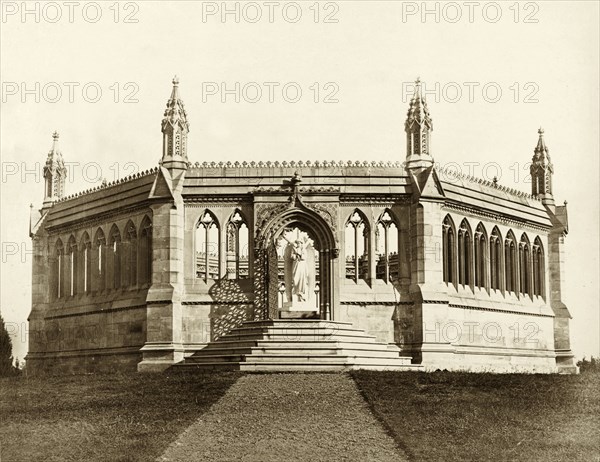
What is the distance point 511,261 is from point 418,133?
28.2 feet

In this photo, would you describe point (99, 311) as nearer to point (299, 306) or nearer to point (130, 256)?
point (130, 256)

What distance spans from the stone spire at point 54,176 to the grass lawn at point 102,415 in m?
16.9

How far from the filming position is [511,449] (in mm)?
19547

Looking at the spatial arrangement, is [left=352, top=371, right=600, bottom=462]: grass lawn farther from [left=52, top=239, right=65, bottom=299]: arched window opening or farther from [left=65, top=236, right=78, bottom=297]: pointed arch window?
[left=52, top=239, right=65, bottom=299]: arched window opening

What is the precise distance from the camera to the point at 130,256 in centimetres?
4091

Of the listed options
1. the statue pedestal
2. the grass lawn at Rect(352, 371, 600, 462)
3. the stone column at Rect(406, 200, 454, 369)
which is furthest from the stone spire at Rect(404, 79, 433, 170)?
the grass lawn at Rect(352, 371, 600, 462)

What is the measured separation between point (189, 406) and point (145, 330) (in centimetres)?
1524

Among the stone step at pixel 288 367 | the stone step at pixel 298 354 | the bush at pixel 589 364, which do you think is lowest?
the bush at pixel 589 364

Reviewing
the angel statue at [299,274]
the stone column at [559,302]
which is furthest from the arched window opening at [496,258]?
the angel statue at [299,274]

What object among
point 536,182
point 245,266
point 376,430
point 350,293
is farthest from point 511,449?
point 245,266

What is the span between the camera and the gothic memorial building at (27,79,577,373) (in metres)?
37.1

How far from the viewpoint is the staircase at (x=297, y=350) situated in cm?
3103

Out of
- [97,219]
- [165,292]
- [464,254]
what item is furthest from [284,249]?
[97,219]

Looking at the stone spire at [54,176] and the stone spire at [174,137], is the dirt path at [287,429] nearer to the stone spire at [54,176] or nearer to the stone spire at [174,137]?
the stone spire at [174,137]
